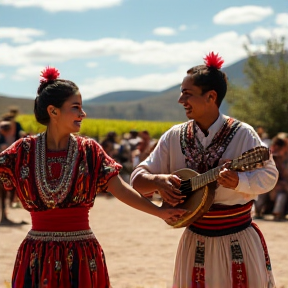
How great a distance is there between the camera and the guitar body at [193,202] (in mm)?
4586

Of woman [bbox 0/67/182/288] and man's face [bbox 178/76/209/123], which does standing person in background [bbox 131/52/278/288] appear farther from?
woman [bbox 0/67/182/288]

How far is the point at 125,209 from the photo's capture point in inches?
630

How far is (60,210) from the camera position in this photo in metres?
4.37

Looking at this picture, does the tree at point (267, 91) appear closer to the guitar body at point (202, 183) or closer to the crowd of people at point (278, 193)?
the crowd of people at point (278, 193)

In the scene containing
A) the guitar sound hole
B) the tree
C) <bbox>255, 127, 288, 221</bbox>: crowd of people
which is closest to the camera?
the guitar sound hole

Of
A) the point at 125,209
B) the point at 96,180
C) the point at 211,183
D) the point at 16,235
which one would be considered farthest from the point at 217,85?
the point at 125,209

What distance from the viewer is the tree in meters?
38.6

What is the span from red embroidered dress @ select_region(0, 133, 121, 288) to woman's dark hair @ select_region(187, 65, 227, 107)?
32.7 inches

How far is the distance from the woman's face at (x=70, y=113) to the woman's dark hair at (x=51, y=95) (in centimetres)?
3

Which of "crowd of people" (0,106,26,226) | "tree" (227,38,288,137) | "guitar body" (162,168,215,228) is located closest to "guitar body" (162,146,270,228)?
"guitar body" (162,168,215,228)

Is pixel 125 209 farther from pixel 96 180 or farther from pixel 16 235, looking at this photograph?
pixel 96 180

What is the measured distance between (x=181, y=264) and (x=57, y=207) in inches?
40.6

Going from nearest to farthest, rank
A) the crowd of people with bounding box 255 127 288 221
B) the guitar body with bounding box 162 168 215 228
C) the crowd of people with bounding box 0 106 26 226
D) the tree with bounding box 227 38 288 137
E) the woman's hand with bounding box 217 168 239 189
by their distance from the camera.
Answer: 1. the woman's hand with bounding box 217 168 239 189
2. the guitar body with bounding box 162 168 215 228
3. the crowd of people with bounding box 0 106 26 226
4. the crowd of people with bounding box 255 127 288 221
5. the tree with bounding box 227 38 288 137

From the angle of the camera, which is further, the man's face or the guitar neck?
the man's face
